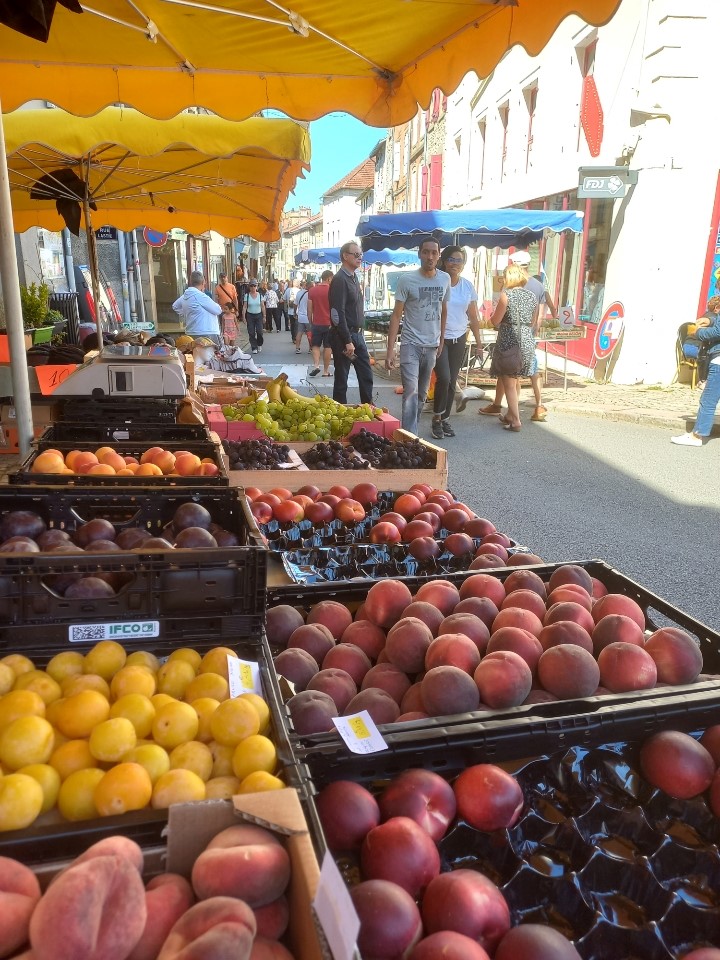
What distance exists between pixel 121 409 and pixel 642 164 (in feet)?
34.8

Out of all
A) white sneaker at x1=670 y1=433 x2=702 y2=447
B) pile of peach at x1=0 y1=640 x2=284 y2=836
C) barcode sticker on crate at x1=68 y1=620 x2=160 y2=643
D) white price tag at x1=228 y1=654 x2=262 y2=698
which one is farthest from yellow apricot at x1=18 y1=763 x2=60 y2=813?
white sneaker at x1=670 y1=433 x2=702 y2=447

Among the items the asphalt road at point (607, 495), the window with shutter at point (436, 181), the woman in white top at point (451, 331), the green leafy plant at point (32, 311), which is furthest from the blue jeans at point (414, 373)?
the window with shutter at point (436, 181)

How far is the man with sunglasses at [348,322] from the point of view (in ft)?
27.1

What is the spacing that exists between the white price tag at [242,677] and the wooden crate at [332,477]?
2436 millimetres

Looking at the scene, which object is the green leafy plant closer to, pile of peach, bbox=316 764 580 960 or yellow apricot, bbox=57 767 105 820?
yellow apricot, bbox=57 767 105 820

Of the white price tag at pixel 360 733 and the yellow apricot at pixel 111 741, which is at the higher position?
the yellow apricot at pixel 111 741

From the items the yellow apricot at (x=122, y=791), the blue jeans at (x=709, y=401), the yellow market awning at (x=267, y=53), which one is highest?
the yellow market awning at (x=267, y=53)

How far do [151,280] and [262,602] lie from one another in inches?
824

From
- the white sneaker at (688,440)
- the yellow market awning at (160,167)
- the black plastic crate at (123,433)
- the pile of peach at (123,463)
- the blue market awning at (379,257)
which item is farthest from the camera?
the blue market awning at (379,257)

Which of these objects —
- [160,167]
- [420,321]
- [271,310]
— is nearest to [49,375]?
[160,167]

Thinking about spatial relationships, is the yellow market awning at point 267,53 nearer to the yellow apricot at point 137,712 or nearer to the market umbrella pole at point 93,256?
the market umbrella pole at point 93,256

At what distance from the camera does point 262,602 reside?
1.91 meters

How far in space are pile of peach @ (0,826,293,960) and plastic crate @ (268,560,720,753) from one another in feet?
1.28

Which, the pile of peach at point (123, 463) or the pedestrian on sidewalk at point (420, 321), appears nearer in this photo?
the pile of peach at point (123, 463)
